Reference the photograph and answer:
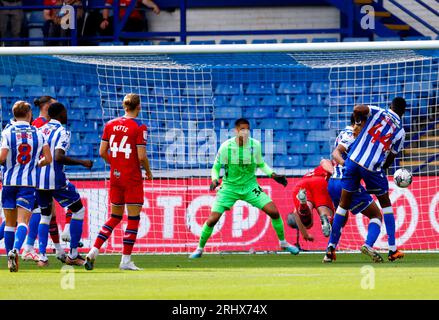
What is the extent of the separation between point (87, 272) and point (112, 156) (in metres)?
1.28

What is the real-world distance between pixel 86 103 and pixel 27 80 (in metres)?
1.20

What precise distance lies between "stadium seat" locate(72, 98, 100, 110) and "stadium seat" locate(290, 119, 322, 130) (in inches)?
127

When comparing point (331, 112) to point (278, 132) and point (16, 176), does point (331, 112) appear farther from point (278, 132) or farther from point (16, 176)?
point (16, 176)

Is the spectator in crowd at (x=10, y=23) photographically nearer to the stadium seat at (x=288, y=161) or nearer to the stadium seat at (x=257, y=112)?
the stadium seat at (x=257, y=112)

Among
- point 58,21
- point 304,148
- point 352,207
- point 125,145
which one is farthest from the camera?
point 58,21

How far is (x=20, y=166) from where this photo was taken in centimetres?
1245

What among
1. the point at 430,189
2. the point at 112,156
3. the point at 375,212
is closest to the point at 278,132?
the point at 430,189

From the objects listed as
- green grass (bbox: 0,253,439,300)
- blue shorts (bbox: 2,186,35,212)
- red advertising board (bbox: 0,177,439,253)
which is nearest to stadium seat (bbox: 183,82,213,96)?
red advertising board (bbox: 0,177,439,253)

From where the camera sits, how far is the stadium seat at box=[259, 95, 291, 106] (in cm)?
1870

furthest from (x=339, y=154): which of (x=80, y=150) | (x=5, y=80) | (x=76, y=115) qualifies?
(x=5, y=80)

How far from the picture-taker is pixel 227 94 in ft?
62.3

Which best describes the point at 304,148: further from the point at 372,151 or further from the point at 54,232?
the point at 54,232

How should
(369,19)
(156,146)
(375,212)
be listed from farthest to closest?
(369,19)
(156,146)
(375,212)

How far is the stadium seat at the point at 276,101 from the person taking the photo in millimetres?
18703
